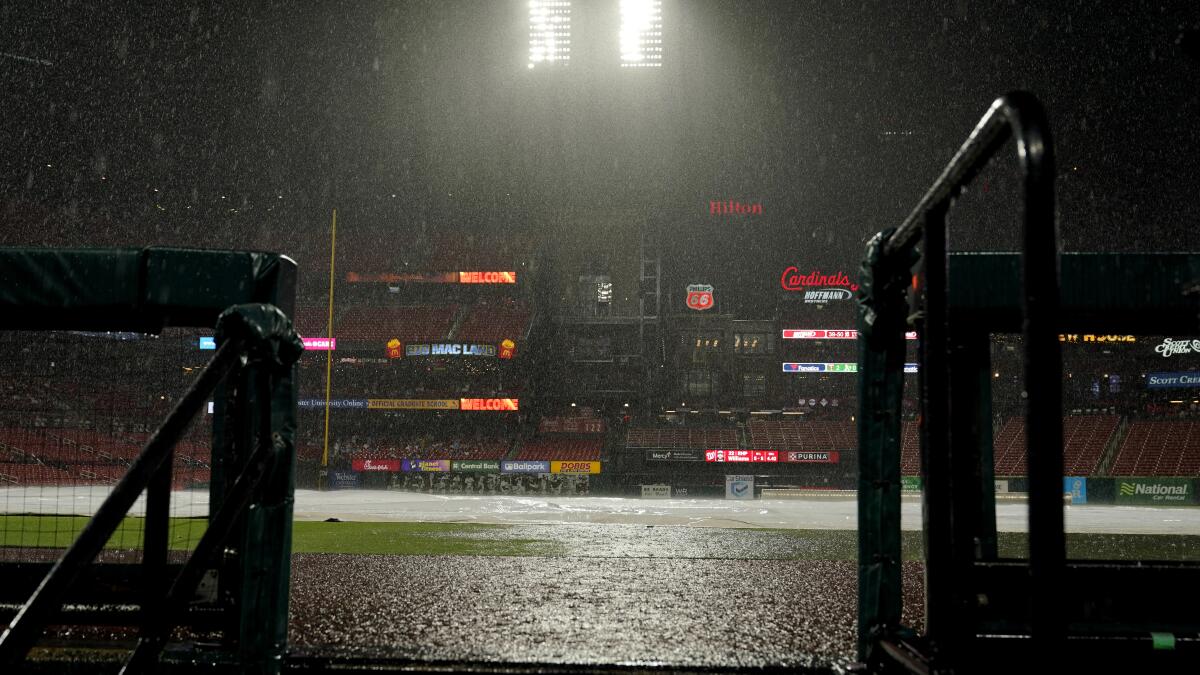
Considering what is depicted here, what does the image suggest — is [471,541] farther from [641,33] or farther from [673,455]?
[673,455]

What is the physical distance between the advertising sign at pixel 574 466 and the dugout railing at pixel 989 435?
26.2m

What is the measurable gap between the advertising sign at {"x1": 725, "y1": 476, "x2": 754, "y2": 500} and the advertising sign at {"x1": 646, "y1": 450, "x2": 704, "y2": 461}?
2564 millimetres

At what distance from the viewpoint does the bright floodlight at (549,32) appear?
25.3 meters

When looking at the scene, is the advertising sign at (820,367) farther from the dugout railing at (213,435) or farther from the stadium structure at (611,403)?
the dugout railing at (213,435)

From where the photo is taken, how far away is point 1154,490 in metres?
25.7

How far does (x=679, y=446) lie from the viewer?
32094 mm

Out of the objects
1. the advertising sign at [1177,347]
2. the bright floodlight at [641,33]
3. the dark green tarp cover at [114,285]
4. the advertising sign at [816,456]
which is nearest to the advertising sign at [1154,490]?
the advertising sign at [1177,347]

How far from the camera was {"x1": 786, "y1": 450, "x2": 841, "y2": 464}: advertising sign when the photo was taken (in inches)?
1193

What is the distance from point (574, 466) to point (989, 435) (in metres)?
26.3

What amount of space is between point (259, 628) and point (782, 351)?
118 ft

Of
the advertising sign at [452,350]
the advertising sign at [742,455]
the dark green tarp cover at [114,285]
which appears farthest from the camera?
the advertising sign at [452,350]

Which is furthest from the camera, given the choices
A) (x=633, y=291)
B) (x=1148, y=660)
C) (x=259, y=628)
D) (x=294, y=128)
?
(x=633, y=291)

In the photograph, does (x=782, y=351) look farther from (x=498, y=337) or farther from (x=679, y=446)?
(x=498, y=337)

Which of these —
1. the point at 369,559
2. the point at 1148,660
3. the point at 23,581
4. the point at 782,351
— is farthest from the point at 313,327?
the point at 1148,660
